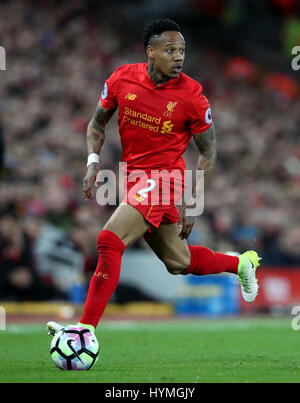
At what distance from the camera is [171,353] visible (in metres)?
7.91

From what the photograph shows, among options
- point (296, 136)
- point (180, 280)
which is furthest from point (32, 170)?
point (296, 136)

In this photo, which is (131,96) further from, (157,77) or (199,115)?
(199,115)

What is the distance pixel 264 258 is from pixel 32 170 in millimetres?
4652

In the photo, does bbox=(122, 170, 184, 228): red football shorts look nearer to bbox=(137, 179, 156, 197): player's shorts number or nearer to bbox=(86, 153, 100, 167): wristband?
bbox=(137, 179, 156, 197): player's shorts number

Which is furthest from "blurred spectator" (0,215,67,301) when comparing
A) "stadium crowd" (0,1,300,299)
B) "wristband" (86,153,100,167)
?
"wristband" (86,153,100,167)

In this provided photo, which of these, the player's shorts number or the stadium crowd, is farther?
the stadium crowd

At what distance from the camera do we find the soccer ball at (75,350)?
6109 millimetres

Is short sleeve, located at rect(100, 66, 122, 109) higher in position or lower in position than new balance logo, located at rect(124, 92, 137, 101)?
higher

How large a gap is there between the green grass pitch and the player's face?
92.0 inches

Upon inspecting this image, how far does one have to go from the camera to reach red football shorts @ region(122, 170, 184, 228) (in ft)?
21.5

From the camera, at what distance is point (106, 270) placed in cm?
635

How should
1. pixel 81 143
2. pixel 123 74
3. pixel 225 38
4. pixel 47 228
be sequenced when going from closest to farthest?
pixel 123 74
pixel 47 228
pixel 81 143
pixel 225 38
